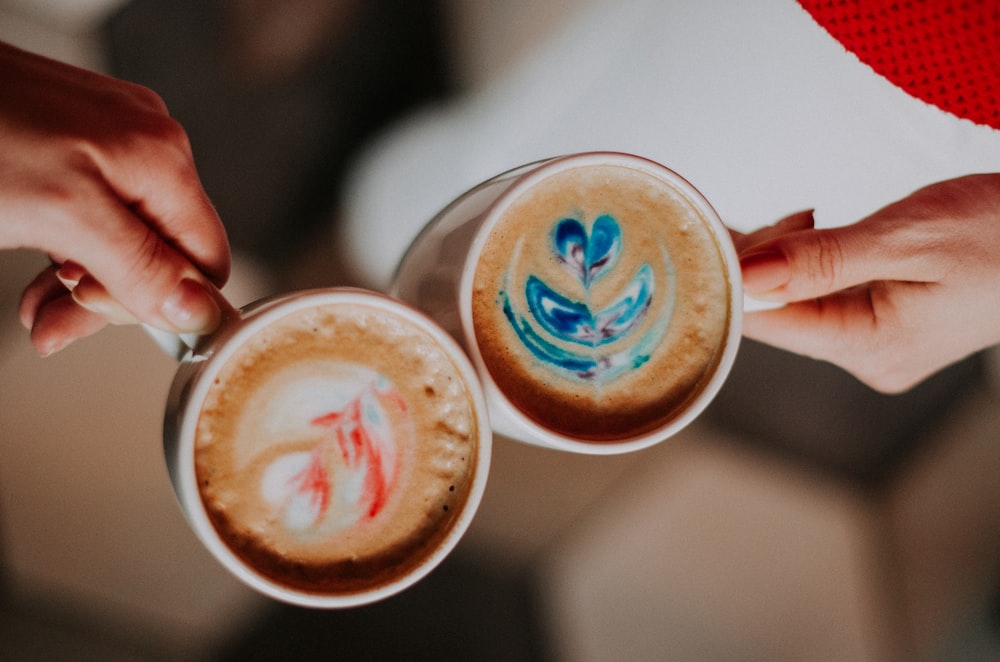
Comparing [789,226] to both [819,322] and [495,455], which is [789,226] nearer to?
[819,322]

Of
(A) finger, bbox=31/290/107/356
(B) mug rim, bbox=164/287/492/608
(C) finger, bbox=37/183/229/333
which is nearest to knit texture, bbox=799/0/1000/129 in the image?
(B) mug rim, bbox=164/287/492/608

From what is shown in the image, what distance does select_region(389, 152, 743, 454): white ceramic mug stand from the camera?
42 centimetres

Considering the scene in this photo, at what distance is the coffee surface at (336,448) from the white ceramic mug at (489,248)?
0.03 meters

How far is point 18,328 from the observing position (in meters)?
0.61

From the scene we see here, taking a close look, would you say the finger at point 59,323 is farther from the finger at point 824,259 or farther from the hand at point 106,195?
the finger at point 824,259

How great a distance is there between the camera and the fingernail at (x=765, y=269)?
47 centimetres

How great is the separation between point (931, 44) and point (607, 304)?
271 mm

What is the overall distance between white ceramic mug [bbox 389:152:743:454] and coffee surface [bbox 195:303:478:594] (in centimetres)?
3

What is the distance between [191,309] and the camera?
1.28ft

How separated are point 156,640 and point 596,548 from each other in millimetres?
442

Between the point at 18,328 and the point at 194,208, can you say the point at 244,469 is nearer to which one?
the point at 194,208

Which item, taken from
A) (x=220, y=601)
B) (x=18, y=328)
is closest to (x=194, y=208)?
(x=18, y=328)

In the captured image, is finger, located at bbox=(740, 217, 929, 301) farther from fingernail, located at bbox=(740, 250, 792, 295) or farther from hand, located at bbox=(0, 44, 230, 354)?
hand, located at bbox=(0, 44, 230, 354)

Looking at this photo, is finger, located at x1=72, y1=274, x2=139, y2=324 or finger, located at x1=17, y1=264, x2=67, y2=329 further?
finger, located at x1=17, y1=264, x2=67, y2=329
